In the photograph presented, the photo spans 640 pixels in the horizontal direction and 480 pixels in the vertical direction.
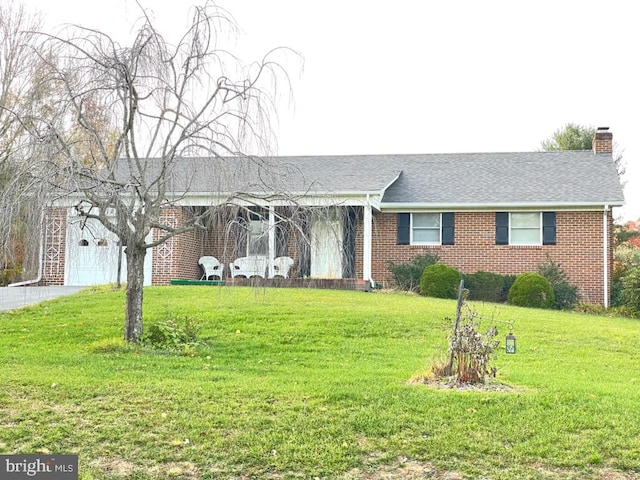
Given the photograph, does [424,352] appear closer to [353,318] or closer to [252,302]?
[353,318]

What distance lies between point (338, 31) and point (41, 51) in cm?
516

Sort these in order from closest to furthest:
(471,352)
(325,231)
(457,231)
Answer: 1. (471,352)
2. (325,231)
3. (457,231)

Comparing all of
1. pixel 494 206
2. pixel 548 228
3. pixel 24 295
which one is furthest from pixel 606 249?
pixel 24 295

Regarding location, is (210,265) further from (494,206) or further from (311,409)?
(311,409)

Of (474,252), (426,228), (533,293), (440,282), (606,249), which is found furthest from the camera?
(426,228)

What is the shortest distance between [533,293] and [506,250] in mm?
2367

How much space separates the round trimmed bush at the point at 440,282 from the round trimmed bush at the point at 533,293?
1.62 metres

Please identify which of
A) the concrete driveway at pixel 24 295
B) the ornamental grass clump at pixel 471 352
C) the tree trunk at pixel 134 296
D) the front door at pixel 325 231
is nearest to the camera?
the ornamental grass clump at pixel 471 352

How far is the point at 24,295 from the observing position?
15.9 metres

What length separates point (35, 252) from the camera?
9.26 metres

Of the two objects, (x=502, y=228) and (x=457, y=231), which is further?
(x=457, y=231)

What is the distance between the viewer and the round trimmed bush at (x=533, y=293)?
2000 cm

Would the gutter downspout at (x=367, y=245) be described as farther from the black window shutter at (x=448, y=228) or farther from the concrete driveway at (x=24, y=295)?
the concrete driveway at (x=24, y=295)

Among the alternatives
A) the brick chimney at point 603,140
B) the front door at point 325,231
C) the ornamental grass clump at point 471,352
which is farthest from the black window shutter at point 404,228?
the ornamental grass clump at point 471,352
